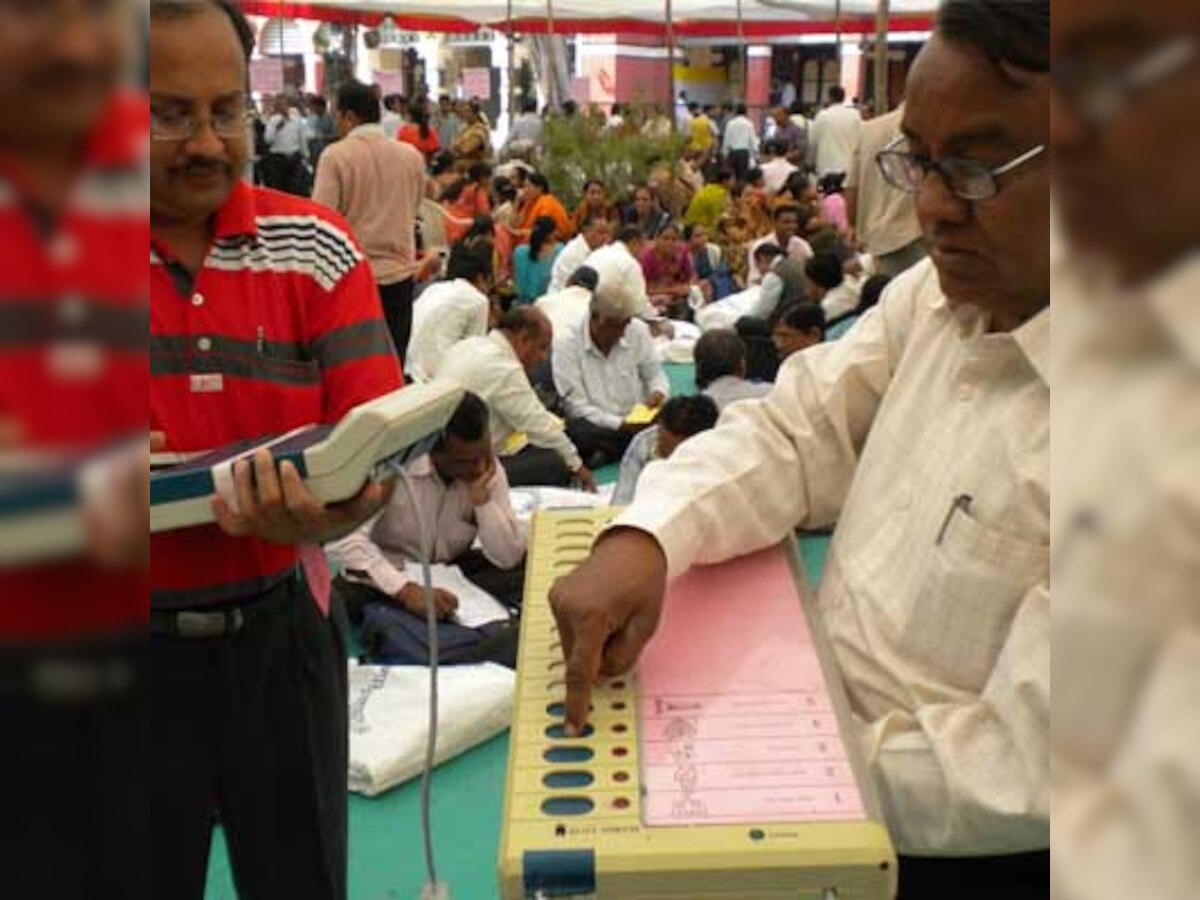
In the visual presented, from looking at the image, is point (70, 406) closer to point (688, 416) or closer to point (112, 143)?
point (112, 143)

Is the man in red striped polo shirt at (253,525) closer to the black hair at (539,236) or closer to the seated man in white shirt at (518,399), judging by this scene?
the seated man in white shirt at (518,399)

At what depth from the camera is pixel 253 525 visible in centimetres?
88

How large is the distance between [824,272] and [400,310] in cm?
179

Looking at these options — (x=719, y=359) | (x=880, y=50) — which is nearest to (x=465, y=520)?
(x=719, y=359)

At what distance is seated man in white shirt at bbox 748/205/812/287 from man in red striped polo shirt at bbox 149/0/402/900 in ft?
16.7

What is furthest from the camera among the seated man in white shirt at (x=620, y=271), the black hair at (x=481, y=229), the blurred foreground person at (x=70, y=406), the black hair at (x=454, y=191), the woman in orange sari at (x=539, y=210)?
the black hair at (x=454, y=191)

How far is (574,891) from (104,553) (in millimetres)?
469

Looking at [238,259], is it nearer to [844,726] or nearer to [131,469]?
[844,726]

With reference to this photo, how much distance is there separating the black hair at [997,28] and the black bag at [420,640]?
216 centimetres

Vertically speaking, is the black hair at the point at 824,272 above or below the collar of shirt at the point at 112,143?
below

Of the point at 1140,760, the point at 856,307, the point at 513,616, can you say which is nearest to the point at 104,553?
the point at 1140,760


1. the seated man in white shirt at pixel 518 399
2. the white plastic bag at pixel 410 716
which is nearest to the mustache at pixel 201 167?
the white plastic bag at pixel 410 716

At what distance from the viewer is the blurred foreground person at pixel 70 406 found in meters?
0.19

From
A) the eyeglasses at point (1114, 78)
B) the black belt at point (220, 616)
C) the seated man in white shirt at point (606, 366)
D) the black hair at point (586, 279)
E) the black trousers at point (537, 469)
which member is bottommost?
the black trousers at point (537, 469)
